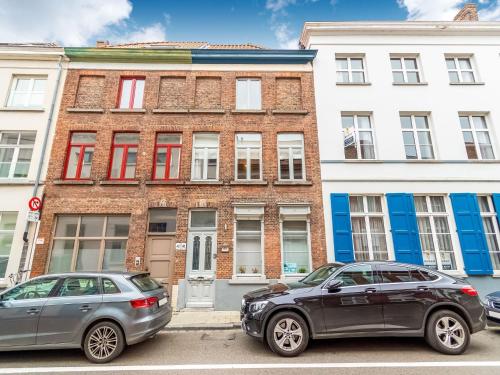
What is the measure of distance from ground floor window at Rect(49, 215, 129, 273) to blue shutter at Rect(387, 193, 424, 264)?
33.1ft

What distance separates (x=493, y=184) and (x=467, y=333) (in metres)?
7.82

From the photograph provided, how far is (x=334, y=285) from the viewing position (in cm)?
550

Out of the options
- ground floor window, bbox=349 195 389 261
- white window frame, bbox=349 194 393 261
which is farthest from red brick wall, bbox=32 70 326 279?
white window frame, bbox=349 194 393 261

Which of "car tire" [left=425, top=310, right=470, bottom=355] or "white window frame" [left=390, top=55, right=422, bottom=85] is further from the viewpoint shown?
"white window frame" [left=390, top=55, right=422, bottom=85]

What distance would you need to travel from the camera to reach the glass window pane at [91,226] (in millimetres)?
10016

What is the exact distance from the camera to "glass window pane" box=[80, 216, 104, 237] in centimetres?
1002

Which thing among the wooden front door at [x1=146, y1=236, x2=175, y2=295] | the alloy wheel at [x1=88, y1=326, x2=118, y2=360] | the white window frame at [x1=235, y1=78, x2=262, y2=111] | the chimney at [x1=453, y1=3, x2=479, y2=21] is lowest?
the alloy wheel at [x1=88, y1=326, x2=118, y2=360]

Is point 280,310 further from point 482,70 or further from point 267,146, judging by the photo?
point 482,70

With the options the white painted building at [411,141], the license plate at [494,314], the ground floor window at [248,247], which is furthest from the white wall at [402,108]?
the license plate at [494,314]

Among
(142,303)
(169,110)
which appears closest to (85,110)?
(169,110)

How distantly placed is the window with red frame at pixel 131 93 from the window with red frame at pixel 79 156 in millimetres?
1911

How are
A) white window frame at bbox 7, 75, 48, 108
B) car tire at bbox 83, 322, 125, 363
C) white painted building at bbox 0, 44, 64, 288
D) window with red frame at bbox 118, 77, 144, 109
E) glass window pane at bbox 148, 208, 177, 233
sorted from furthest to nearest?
1. window with red frame at bbox 118, 77, 144, 109
2. white window frame at bbox 7, 75, 48, 108
3. glass window pane at bbox 148, 208, 177, 233
4. white painted building at bbox 0, 44, 64, 288
5. car tire at bbox 83, 322, 125, 363

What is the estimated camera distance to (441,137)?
10.8 m

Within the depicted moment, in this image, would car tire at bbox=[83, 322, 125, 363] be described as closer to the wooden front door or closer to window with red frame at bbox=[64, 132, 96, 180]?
the wooden front door
